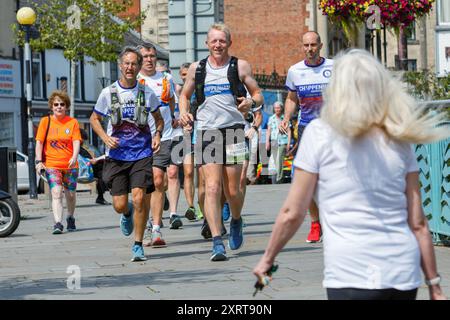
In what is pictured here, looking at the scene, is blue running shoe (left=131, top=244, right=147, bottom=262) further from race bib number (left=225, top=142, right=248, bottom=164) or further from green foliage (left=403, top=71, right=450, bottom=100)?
green foliage (left=403, top=71, right=450, bottom=100)

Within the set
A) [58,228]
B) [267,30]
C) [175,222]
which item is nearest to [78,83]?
[267,30]

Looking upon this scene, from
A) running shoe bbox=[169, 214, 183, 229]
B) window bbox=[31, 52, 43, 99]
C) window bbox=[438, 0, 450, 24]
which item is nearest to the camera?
running shoe bbox=[169, 214, 183, 229]

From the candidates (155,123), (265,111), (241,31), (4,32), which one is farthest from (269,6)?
(155,123)

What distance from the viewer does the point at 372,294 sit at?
457 cm

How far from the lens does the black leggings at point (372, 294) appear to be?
4.57 meters

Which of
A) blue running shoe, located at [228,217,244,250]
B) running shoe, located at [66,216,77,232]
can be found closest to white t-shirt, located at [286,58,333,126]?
blue running shoe, located at [228,217,244,250]

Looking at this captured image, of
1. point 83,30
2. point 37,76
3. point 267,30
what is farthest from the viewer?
point 267,30

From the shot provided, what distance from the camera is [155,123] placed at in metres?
11.6

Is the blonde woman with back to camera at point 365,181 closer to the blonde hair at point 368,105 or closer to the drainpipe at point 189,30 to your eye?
the blonde hair at point 368,105

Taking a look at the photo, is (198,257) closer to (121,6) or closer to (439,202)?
(439,202)

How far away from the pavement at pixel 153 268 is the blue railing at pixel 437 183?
300 mm

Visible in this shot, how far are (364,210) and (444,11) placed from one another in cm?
2279

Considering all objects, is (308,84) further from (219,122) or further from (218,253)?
(218,253)

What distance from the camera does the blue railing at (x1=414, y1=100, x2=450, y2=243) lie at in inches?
433
